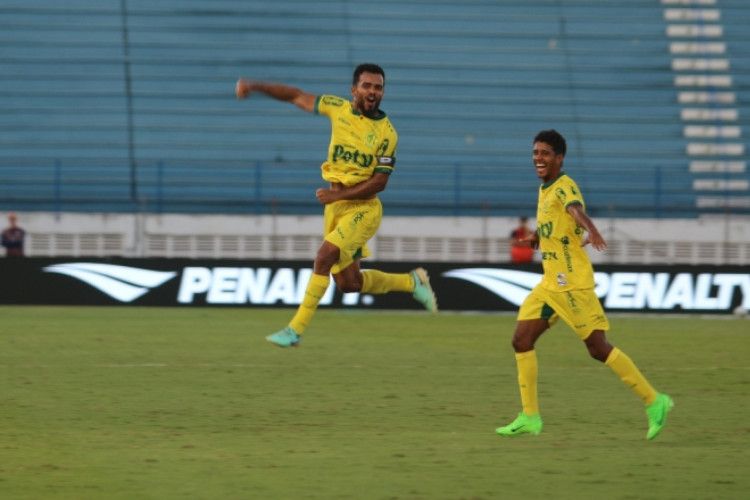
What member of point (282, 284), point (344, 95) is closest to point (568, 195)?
point (282, 284)

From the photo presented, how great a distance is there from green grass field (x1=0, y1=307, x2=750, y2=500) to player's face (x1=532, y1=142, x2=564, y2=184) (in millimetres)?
1565

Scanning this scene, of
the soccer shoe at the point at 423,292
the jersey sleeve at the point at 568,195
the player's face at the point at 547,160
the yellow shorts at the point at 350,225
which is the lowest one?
the soccer shoe at the point at 423,292

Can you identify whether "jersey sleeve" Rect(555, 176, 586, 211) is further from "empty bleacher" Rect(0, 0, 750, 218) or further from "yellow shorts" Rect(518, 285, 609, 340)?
"empty bleacher" Rect(0, 0, 750, 218)

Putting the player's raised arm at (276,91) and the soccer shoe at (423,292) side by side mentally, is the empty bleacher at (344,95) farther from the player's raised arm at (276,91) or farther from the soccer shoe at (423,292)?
the player's raised arm at (276,91)

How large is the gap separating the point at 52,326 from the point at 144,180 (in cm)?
982

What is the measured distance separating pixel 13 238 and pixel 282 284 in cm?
648

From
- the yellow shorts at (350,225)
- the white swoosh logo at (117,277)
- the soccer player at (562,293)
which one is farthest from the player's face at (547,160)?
the white swoosh logo at (117,277)

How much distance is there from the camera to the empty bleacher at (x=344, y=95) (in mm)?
25516

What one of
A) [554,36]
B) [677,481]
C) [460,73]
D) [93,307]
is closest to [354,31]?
[460,73]

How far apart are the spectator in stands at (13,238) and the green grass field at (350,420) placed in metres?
8.03

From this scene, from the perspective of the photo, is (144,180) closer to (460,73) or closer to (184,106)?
(184,106)

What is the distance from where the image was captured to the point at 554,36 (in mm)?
28938

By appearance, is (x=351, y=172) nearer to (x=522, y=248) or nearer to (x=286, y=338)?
(x=286, y=338)

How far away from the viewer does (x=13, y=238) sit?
22562 millimetres
